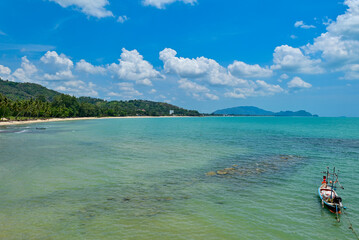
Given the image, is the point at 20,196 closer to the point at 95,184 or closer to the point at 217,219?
the point at 95,184

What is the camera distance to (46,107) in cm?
16612

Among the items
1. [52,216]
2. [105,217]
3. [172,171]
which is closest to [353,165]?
[172,171]

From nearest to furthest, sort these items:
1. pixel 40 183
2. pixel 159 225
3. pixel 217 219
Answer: pixel 159 225 → pixel 217 219 → pixel 40 183

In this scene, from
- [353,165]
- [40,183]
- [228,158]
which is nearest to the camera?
[40,183]

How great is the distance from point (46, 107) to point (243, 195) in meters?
181

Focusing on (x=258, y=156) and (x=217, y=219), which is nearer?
(x=217, y=219)

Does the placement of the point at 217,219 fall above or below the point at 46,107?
below

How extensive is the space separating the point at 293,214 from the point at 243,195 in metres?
4.22

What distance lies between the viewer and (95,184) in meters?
21.3

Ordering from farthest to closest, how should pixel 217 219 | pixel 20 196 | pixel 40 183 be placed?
1. pixel 40 183
2. pixel 20 196
3. pixel 217 219

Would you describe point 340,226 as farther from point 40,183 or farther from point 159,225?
point 40,183

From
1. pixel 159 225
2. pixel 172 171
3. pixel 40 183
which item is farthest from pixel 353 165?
pixel 40 183

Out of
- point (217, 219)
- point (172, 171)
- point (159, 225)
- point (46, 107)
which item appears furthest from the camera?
point (46, 107)

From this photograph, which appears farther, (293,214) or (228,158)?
(228,158)
